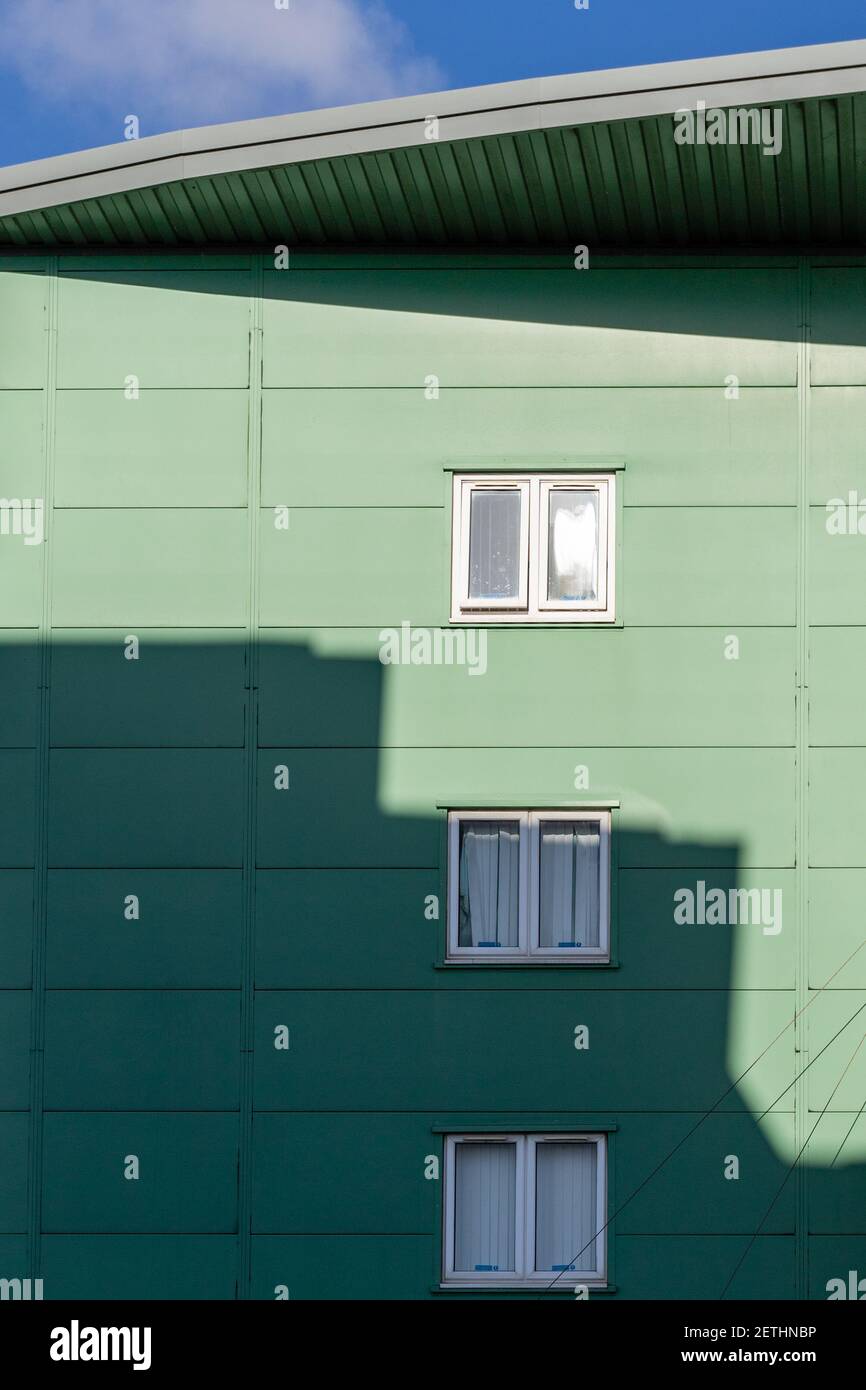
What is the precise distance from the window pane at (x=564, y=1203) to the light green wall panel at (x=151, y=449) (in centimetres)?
599

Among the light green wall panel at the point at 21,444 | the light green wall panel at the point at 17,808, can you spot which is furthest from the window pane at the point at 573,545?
the light green wall panel at the point at 17,808

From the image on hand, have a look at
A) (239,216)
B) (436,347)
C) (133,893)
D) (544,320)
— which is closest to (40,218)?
(239,216)

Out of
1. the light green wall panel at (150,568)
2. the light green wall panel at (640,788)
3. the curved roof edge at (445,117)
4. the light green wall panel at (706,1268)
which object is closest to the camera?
the curved roof edge at (445,117)

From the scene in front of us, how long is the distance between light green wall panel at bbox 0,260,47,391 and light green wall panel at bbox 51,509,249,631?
130 centimetres

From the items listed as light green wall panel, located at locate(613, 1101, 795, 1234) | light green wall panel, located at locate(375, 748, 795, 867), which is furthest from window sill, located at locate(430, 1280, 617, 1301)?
light green wall panel, located at locate(375, 748, 795, 867)

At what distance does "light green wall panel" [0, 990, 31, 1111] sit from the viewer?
42.0 ft

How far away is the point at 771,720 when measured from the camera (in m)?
12.9

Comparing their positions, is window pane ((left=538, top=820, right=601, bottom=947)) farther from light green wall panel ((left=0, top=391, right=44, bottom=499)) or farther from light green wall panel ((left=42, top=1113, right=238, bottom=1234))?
light green wall panel ((left=0, top=391, right=44, bottom=499))

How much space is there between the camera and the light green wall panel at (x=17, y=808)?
13.0 m

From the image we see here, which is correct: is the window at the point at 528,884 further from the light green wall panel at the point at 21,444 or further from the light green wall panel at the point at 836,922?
the light green wall panel at the point at 21,444

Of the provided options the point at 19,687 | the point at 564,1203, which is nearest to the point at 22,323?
the point at 19,687

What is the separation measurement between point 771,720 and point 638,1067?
300 cm

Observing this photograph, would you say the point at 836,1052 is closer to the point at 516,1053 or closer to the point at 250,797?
the point at 516,1053

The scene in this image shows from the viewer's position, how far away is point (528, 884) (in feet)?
42.6
